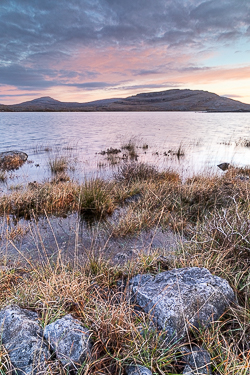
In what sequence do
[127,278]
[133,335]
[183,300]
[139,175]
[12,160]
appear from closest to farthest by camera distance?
[133,335], [183,300], [127,278], [139,175], [12,160]

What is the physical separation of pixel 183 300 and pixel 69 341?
1.07 m

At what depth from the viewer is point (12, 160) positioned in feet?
41.9

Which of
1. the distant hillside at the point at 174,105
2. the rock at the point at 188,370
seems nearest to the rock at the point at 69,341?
the rock at the point at 188,370

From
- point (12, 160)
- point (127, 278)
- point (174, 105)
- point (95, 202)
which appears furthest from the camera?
point (174, 105)

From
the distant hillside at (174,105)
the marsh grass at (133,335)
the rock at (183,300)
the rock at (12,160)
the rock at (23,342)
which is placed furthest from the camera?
the distant hillside at (174,105)

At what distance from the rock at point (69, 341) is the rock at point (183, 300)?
2.06 feet

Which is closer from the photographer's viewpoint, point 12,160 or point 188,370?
point 188,370

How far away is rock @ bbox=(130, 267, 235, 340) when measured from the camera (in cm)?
208

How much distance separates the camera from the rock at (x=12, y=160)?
12117 millimetres

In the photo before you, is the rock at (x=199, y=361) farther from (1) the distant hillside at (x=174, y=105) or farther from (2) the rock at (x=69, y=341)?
(1) the distant hillside at (x=174, y=105)

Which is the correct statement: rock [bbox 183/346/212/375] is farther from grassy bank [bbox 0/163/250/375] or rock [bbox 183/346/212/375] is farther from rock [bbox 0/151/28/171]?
rock [bbox 0/151/28/171]

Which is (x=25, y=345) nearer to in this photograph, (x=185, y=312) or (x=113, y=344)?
(x=113, y=344)

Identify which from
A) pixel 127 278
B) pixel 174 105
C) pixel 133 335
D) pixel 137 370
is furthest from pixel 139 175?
pixel 174 105

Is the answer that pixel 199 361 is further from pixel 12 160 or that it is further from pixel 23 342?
pixel 12 160
